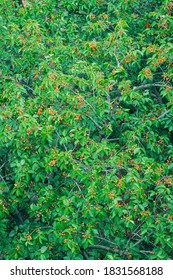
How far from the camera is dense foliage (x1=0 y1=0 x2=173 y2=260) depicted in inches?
187

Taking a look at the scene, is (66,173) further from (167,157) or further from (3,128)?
(167,157)

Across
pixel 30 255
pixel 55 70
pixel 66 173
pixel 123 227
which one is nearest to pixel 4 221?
pixel 30 255

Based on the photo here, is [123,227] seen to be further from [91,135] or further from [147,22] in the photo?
[147,22]

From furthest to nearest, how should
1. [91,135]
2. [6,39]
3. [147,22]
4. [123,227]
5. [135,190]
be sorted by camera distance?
1. [147,22]
2. [6,39]
3. [91,135]
4. [123,227]
5. [135,190]

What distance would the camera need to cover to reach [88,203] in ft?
15.4

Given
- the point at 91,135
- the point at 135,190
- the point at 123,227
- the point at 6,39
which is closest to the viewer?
→ the point at 135,190

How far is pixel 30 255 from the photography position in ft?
16.2

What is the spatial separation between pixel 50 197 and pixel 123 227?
667mm

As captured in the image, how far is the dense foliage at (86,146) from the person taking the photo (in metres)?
4.75

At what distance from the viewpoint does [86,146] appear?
5.02 meters

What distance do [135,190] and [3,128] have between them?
4.21 feet

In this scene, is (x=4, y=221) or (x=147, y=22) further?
(x=147, y=22)

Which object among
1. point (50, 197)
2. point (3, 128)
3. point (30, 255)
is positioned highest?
point (3, 128)

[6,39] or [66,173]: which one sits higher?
[6,39]
